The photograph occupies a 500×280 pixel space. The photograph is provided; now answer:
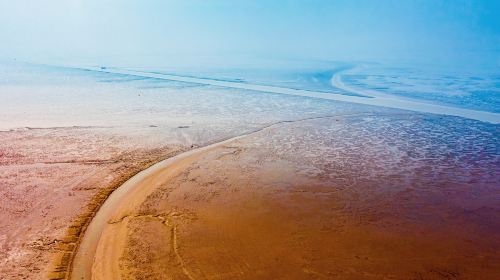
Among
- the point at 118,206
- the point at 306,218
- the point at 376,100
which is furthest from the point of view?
the point at 376,100

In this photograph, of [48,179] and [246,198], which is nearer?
[246,198]

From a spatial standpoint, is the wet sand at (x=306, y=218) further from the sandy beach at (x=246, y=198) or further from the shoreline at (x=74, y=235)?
the shoreline at (x=74, y=235)

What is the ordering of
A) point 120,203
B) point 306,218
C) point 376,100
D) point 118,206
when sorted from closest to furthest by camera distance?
point 306,218, point 118,206, point 120,203, point 376,100

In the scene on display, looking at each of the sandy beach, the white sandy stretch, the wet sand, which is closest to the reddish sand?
the sandy beach

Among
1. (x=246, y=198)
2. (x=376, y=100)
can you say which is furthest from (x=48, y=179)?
(x=376, y=100)

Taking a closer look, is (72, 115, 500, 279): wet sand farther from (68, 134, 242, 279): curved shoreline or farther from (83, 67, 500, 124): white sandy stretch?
(83, 67, 500, 124): white sandy stretch

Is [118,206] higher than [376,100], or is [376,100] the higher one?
[376,100]

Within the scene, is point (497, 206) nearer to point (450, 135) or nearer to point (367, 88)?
point (450, 135)

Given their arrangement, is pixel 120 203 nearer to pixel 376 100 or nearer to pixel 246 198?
pixel 246 198

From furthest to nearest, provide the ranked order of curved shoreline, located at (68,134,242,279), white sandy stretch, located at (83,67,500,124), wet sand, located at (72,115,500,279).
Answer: white sandy stretch, located at (83,67,500,124) < curved shoreline, located at (68,134,242,279) < wet sand, located at (72,115,500,279)

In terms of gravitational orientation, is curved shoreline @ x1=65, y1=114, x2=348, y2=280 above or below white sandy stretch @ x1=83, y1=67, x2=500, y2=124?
below
